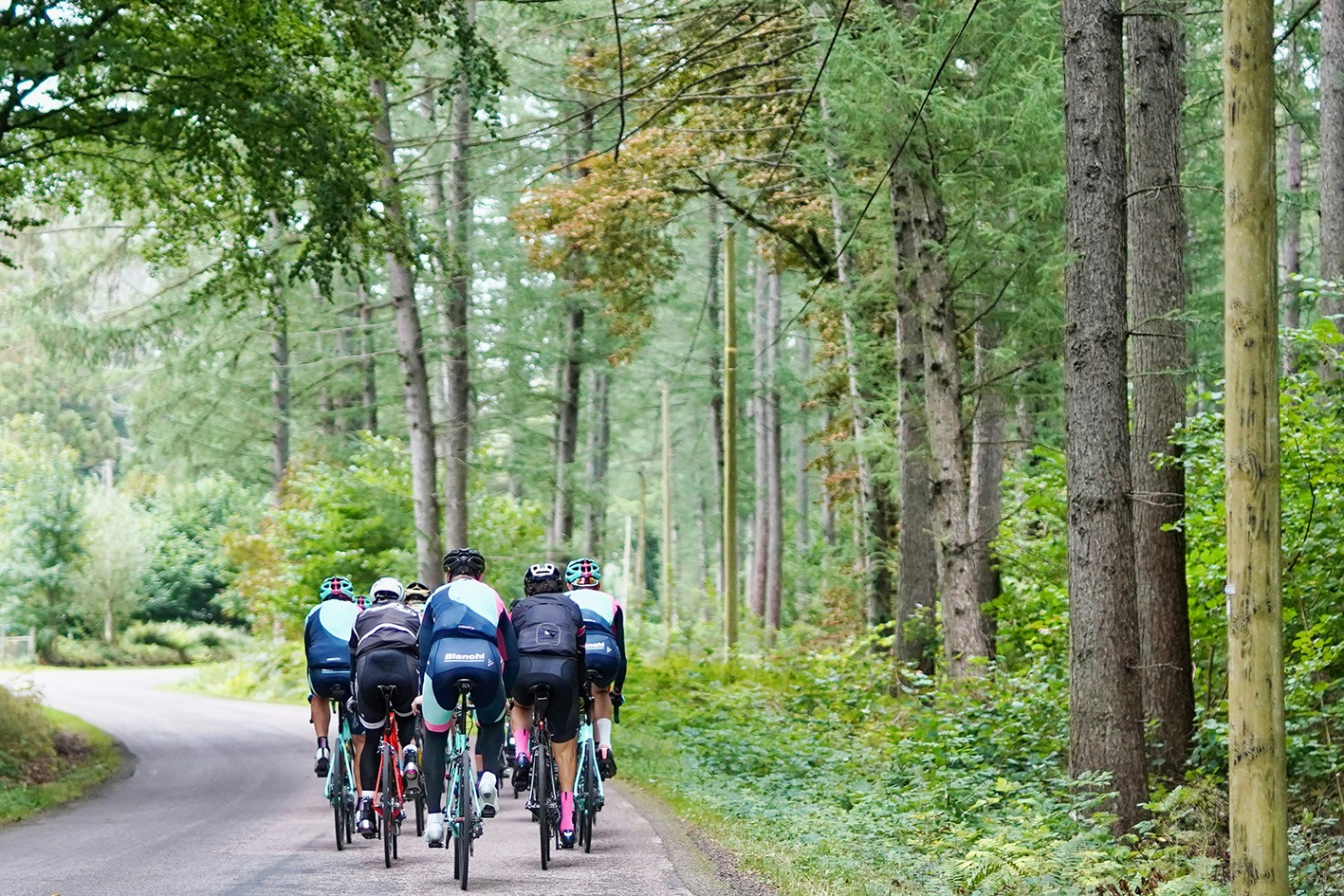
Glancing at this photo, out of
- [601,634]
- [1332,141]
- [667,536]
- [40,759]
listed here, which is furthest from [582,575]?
[667,536]

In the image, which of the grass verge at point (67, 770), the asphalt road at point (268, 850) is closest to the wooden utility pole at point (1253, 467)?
the asphalt road at point (268, 850)

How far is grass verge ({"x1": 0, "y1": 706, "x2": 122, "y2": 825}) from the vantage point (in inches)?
Result: 581

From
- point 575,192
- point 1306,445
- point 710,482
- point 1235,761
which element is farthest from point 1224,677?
point 710,482

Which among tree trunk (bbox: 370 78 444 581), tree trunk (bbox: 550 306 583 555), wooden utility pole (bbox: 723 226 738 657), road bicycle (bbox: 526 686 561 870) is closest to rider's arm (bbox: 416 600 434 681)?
road bicycle (bbox: 526 686 561 870)

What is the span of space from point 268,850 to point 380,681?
1.89m

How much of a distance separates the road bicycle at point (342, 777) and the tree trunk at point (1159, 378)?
6.12 meters

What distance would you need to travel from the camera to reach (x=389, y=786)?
10.5 metres

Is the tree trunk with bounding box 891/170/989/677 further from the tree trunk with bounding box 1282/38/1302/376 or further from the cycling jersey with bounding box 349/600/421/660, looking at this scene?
the tree trunk with bounding box 1282/38/1302/376

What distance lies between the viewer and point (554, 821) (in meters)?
10.2

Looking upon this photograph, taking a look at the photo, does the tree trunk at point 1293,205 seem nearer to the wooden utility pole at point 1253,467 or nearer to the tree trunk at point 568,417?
the tree trunk at point 568,417

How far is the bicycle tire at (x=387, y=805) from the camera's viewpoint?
1007 centimetres

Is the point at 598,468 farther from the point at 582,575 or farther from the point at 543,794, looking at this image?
the point at 543,794

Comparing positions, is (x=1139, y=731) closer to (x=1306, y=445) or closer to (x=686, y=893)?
(x=1306, y=445)

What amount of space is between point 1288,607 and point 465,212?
915 inches
